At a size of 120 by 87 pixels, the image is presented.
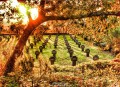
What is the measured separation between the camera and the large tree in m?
11.8

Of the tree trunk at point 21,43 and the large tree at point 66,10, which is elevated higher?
the large tree at point 66,10

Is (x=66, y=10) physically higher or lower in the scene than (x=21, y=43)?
higher

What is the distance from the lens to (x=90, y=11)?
40.5 ft

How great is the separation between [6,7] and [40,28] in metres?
3.67

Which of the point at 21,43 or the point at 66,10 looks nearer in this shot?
the point at 66,10

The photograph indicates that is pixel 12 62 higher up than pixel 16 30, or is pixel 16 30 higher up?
pixel 16 30

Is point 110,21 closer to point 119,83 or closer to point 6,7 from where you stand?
point 119,83

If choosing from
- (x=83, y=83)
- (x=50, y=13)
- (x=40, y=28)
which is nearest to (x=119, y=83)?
(x=83, y=83)

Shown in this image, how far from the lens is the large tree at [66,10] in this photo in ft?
38.6

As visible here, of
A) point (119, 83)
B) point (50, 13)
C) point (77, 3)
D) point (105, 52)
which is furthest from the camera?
point (105, 52)

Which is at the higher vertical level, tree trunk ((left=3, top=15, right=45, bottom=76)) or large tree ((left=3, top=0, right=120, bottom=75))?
large tree ((left=3, top=0, right=120, bottom=75))

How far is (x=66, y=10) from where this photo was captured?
12336 mm

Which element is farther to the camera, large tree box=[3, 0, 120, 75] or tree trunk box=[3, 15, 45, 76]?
tree trunk box=[3, 15, 45, 76]

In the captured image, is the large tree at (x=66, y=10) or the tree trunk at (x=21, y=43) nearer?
the large tree at (x=66, y=10)
